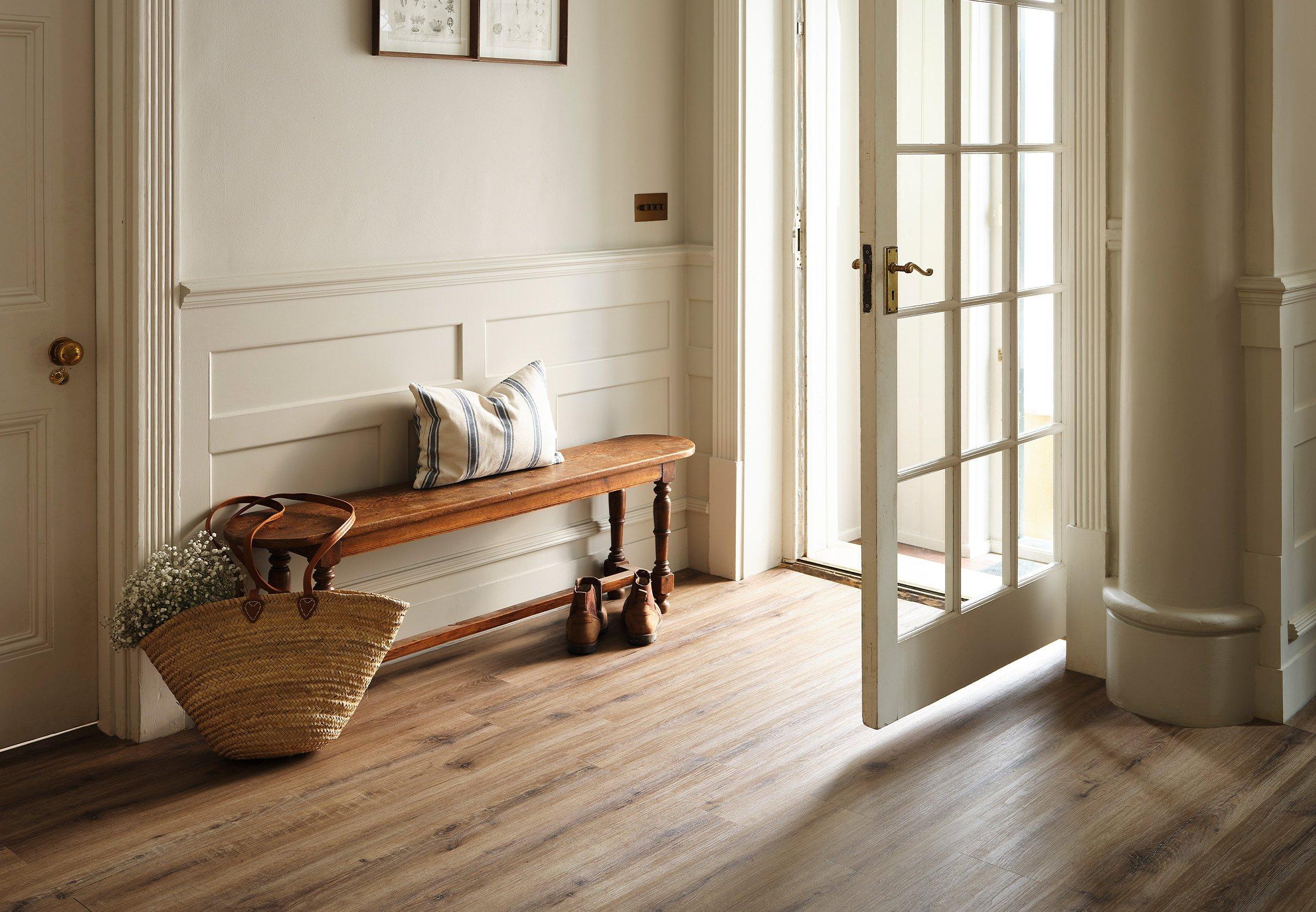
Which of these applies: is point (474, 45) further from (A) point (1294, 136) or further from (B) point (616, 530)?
(A) point (1294, 136)

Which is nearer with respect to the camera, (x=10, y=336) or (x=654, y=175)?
(x=10, y=336)

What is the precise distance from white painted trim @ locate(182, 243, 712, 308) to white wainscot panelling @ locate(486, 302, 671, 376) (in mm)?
129

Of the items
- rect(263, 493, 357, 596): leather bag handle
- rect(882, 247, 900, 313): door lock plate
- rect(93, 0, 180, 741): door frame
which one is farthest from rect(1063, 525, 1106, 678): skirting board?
rect(93, 0, 180, 741): door frame

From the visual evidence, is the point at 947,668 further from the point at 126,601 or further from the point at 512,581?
the point at 126,601

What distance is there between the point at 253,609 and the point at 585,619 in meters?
1.04

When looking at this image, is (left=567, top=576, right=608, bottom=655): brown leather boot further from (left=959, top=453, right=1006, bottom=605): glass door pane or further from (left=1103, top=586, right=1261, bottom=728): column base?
(left=1103, top=586, right=1261, bottom=728): column base

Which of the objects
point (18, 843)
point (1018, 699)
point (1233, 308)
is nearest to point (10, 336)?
point (18, 843)

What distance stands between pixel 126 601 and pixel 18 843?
55cm

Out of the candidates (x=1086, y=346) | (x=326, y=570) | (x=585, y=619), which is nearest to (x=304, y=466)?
(x=326, y=570)

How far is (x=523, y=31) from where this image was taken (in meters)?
3.61

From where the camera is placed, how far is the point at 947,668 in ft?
9.90

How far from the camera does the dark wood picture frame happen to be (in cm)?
327

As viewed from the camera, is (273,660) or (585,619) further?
(585,619)

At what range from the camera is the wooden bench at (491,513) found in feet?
9.84
